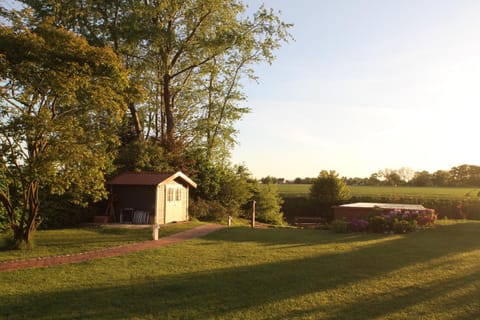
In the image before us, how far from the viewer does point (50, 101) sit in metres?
12.7

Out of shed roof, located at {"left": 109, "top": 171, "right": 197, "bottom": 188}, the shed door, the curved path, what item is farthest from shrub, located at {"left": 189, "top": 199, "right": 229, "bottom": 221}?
the curved path

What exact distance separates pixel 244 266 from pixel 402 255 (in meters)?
4.96

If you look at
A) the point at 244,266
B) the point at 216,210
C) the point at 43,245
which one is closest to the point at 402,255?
the point at 244,266

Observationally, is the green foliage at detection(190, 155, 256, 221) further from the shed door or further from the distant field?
the distant field

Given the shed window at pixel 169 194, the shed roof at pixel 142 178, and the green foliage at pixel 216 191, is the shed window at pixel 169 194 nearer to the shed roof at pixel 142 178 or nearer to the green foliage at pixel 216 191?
the shed roof at pixel 142 178

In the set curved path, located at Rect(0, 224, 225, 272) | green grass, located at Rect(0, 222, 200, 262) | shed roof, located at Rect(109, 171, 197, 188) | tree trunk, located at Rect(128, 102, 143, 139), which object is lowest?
curved path, located at Rect(0, 224, 225, 272)

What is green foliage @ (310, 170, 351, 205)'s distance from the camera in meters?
34.6

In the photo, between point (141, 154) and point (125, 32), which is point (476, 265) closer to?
point (141, 154)

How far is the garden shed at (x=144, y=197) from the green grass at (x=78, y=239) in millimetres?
1900

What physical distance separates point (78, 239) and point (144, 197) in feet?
20.0

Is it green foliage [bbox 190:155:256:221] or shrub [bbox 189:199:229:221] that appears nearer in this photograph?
shrub [bbox 189:199:229:221]

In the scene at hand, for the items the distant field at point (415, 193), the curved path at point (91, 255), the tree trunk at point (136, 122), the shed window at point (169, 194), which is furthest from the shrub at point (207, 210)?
the distant field at point (415, 193)

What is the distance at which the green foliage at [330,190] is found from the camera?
34.6 m

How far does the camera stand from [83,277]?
877 cm
